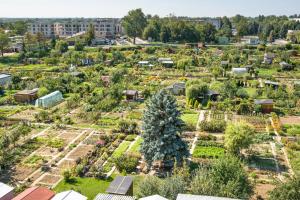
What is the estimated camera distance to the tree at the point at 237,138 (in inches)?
1001

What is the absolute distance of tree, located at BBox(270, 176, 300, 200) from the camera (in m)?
16.3

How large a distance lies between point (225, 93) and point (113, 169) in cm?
2098

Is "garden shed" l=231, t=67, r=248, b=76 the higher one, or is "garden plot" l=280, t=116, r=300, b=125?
"garden shed" l=231, t=67, r=248, b=76

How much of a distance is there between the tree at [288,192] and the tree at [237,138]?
27.3ft

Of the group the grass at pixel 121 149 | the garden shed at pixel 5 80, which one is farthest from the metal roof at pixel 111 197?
the garden shed at pixel 5 80

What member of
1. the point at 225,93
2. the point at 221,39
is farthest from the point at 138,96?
the point at 221,39

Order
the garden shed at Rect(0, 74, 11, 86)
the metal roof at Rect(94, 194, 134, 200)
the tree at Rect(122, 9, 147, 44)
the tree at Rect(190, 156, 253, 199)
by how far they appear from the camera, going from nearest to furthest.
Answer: the tree at Rect(190, 156, 253, 199) → the metal roof at Rect(94, 194, 134, 200) → the garden shed at Rect(0, 74, 11, 86) → the tree at Rect(122, 9, 147, 44)

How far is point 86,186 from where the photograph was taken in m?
22.6

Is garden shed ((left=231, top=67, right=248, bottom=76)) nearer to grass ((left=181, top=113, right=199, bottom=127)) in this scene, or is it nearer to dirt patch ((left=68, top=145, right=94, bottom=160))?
grass ((left=181, top=113, right=199, bottom=127))

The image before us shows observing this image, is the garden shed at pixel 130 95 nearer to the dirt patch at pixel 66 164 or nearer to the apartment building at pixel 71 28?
the dirt patch at pixel 66 164

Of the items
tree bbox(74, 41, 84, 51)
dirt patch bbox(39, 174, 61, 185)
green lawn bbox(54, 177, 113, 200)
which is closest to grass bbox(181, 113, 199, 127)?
green lawn bbox(54, 177, 113, 200)

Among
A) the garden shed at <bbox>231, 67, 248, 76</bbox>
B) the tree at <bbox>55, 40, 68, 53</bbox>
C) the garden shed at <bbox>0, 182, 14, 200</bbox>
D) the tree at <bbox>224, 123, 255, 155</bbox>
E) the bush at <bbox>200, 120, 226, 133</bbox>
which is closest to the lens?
the garden shed at <bbox>0, 182, 14, 200</bbox>

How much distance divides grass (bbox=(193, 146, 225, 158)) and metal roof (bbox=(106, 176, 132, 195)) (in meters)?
7.62

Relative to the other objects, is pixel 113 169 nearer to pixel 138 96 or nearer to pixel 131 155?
pixel 131 155
